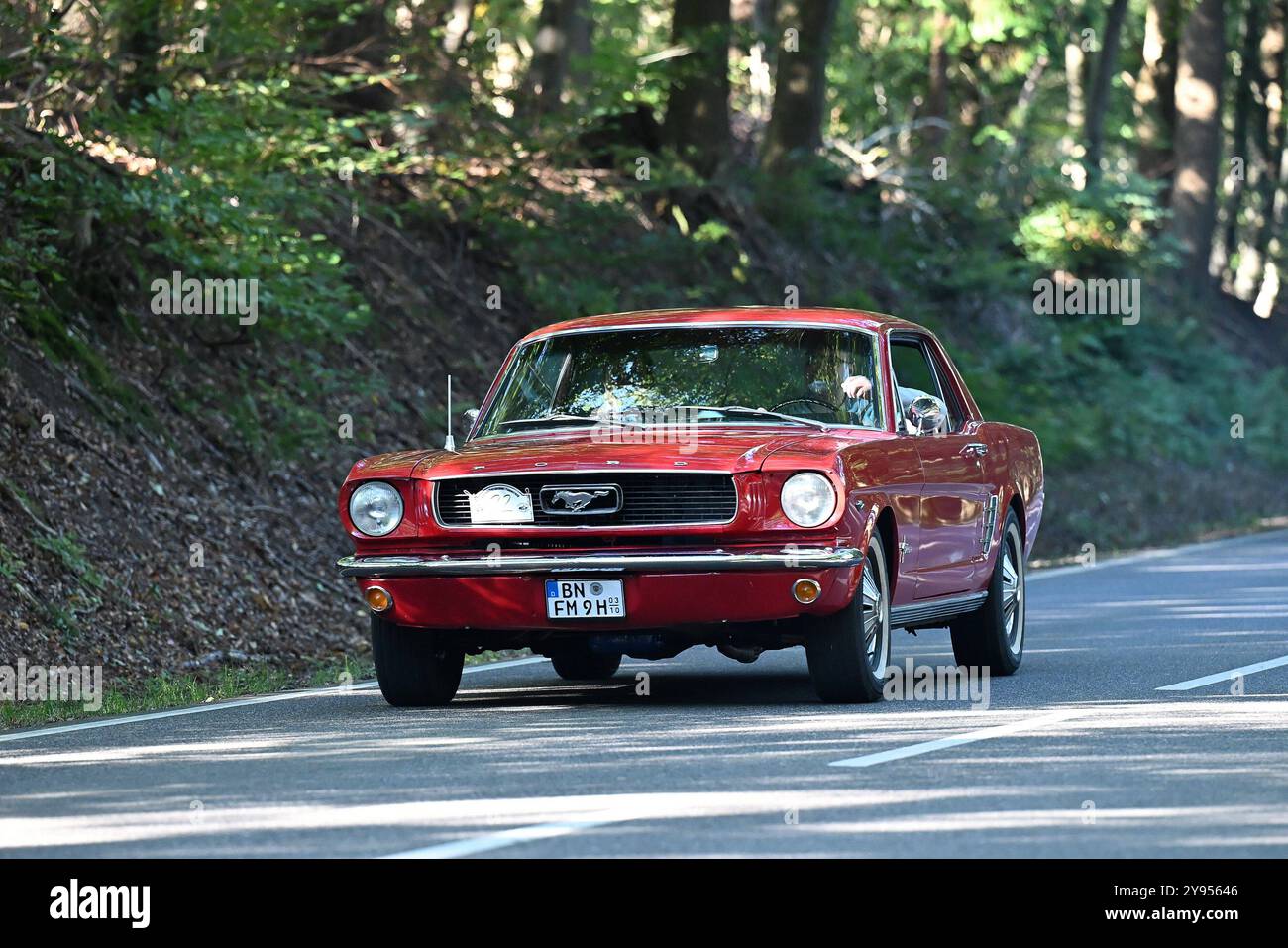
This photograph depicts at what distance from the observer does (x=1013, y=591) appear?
43.5 ft

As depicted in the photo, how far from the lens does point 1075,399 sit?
32.2 m

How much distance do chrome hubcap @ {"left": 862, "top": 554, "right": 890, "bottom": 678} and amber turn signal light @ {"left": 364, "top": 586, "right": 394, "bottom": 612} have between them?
2.17 metres

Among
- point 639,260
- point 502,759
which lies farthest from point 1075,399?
point 502,759

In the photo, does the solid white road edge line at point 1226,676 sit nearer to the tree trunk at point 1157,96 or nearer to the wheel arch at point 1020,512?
the wheel arch at point 1020,512

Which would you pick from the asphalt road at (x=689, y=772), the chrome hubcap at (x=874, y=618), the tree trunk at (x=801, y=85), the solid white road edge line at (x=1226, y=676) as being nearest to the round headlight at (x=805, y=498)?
the chrome hubcap at (x=874, y=618)

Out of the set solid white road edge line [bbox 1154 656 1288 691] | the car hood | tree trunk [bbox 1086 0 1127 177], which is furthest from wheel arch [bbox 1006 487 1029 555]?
tree trunk [bbox 1086 0 1127 177]

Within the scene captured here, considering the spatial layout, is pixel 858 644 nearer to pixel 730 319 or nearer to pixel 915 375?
pixel 730 319

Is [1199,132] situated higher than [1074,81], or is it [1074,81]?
[1074,81]

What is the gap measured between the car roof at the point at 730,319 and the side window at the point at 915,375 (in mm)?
207

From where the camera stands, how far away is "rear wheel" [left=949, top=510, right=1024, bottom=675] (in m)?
12.8

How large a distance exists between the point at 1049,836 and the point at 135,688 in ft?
21.9

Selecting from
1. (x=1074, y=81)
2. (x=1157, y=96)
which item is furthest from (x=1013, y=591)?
(x=1074, y=81)

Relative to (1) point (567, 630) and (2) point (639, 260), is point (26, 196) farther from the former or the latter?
(2) point (639, 260)

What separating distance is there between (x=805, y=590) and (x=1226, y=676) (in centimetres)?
299
